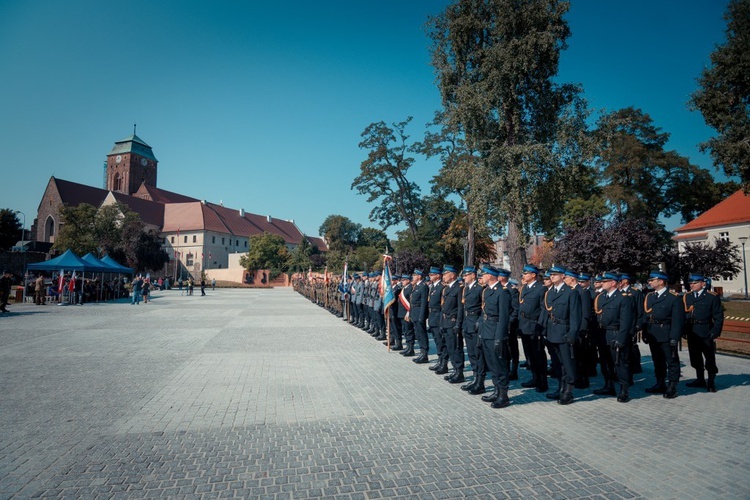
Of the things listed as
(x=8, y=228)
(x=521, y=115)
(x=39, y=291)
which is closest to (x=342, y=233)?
(x=8, y=228)

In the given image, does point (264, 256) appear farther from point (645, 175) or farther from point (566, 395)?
point (566, 395)

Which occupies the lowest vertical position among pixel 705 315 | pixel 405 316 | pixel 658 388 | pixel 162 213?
pixel 658 388

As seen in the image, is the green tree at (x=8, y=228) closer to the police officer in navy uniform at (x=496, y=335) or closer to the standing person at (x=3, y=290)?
the standing person at (x=3, y=290)

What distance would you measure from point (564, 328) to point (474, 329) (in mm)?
1301

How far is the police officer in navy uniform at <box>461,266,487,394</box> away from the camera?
6605mm

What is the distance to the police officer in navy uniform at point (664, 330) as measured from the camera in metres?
6.59

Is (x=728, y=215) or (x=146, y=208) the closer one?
(x=728, y=215)

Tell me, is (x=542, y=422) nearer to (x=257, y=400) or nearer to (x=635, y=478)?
(x=635, y=478)

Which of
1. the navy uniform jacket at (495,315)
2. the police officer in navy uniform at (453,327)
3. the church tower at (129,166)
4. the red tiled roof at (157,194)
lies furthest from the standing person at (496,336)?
the church tower at (129,166)

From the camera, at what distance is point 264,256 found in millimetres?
72375

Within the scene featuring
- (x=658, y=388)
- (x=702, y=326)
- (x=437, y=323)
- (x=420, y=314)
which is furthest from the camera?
(x=420, y=314)

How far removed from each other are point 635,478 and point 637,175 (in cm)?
4193

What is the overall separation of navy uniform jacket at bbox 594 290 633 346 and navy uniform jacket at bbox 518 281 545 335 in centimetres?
94

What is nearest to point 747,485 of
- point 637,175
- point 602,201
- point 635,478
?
point 635,478
